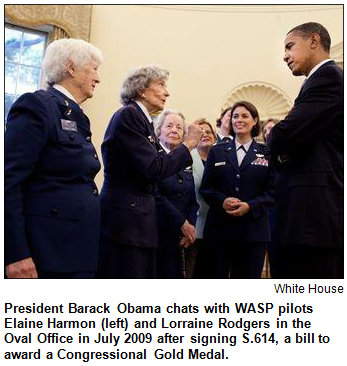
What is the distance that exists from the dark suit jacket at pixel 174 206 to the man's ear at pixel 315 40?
112cm

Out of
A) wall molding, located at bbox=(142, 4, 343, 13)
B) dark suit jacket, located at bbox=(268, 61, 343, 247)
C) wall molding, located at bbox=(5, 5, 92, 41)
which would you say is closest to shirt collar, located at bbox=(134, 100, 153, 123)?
dark suit jacket, located at bbox=(268, 61, 343, 247)

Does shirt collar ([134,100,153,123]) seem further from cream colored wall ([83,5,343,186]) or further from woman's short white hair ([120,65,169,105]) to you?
cream colored wall ([83,5,343,186])

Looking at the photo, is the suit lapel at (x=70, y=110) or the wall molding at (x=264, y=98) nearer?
the suit lapel at (x=70, y=110)

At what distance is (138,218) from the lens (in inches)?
80.4

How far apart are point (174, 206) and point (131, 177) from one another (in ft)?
2.23

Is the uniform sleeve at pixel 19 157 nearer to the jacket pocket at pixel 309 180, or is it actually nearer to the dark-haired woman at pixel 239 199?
the jacket pocket at pixel 309 180

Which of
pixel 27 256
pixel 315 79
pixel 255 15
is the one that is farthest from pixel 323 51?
pixel 255 15

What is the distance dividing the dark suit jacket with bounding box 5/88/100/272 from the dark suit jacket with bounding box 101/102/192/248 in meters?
0.26

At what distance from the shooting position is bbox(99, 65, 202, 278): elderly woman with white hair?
202 centimetres

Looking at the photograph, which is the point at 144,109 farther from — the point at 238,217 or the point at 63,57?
the point at 238,217

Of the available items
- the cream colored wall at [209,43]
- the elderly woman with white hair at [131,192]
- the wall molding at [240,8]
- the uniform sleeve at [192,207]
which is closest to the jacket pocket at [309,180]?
the elderly woman with white hair at [131,192]

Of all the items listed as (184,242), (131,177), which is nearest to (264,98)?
(184,242)

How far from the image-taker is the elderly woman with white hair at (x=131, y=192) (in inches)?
79.7

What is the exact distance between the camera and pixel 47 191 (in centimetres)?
166
